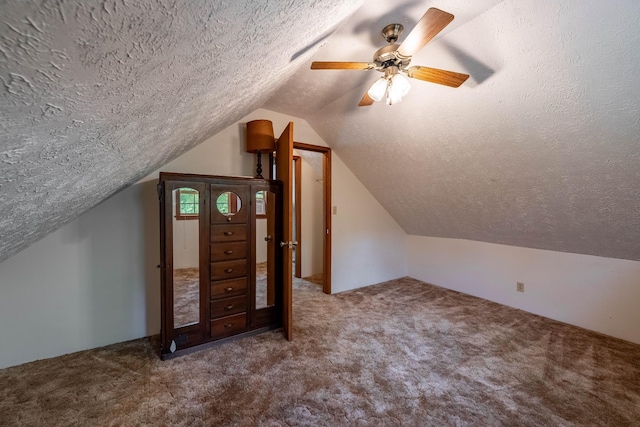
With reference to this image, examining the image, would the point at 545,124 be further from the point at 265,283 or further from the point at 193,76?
the point at 265,283

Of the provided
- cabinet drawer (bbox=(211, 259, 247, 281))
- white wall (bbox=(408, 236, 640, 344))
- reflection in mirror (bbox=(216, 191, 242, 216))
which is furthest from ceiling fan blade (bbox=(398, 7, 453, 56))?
white wall (bbox=(408, 236, 640, 344))

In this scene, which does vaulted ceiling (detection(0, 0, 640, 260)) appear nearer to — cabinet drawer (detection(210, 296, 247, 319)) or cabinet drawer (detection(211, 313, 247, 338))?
cabinet drawer (detection(210, 296, 247, 319))

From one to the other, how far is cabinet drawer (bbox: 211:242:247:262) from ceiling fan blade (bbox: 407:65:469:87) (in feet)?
5.87

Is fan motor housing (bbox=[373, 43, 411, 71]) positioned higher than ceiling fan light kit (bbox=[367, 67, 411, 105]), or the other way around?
fan motor housing (bbox=[373, 43, 411, 71])

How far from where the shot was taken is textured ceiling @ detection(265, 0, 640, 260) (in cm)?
135

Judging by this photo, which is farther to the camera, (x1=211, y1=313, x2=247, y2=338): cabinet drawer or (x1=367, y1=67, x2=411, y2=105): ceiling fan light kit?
(x1=211, y1=313, x2=247, y2=338): cabinet drawer

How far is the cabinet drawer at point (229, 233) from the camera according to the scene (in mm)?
2146

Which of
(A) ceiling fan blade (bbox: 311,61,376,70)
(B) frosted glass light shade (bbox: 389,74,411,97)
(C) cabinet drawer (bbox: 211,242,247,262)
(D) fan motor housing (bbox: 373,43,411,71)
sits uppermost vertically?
(D) fan motor housing (bbox: 373,43,411,71)

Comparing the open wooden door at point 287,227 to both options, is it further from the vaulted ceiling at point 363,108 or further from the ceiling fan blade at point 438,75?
the ceiling fan blade at point 438,75

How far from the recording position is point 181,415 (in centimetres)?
148

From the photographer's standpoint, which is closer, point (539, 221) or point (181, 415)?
point (181, 415)

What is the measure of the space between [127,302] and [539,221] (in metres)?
3.85

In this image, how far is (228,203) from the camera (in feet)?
7.24

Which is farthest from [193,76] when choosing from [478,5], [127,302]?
[127,302]
